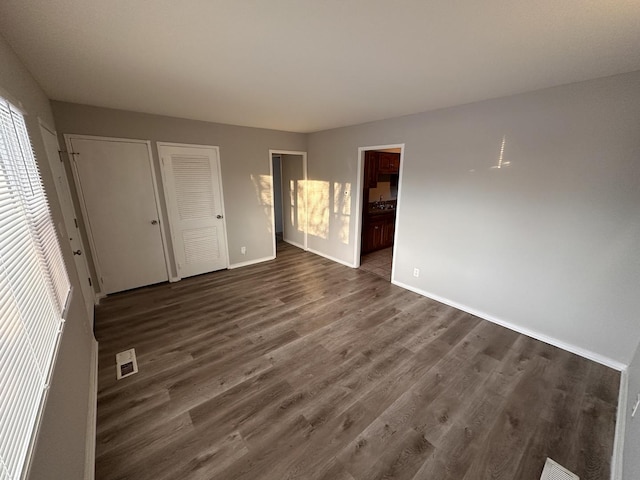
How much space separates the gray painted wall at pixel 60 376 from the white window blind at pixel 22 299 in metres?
0.12

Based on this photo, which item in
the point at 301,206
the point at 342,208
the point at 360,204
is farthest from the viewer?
the point at 301,206

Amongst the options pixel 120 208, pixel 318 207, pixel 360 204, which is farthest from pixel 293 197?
pixel 120 208

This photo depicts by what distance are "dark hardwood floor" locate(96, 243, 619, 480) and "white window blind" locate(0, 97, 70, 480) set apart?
2.92ft

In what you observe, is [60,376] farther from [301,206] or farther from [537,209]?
[301,206]

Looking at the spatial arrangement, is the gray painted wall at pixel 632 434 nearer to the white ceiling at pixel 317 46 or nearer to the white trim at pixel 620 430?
the white trim at pixel 620 430

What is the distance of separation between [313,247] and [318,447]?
401 centimetres

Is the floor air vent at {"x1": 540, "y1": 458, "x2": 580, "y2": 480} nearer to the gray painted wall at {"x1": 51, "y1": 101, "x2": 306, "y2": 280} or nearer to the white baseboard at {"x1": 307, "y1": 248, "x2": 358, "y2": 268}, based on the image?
the white baseboard at {"x1": 307, "y1": 248, "x2": 358, "y2": 268}

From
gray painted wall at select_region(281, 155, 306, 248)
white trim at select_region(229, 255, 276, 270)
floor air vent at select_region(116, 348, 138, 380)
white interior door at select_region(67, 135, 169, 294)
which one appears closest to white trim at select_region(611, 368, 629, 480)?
floor air vent at select_region(116, 348, 138, 380)

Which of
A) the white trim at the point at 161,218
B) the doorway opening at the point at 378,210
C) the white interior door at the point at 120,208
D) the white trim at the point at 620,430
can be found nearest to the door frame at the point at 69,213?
the white interior door at the point at 120,208

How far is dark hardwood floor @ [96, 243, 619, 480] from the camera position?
1.50 m

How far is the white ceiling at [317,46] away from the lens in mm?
1250

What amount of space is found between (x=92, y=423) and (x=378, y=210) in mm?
4895

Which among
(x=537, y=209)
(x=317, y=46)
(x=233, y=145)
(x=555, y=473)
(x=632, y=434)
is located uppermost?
(x=317, y=46)

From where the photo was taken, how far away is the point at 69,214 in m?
2.75
